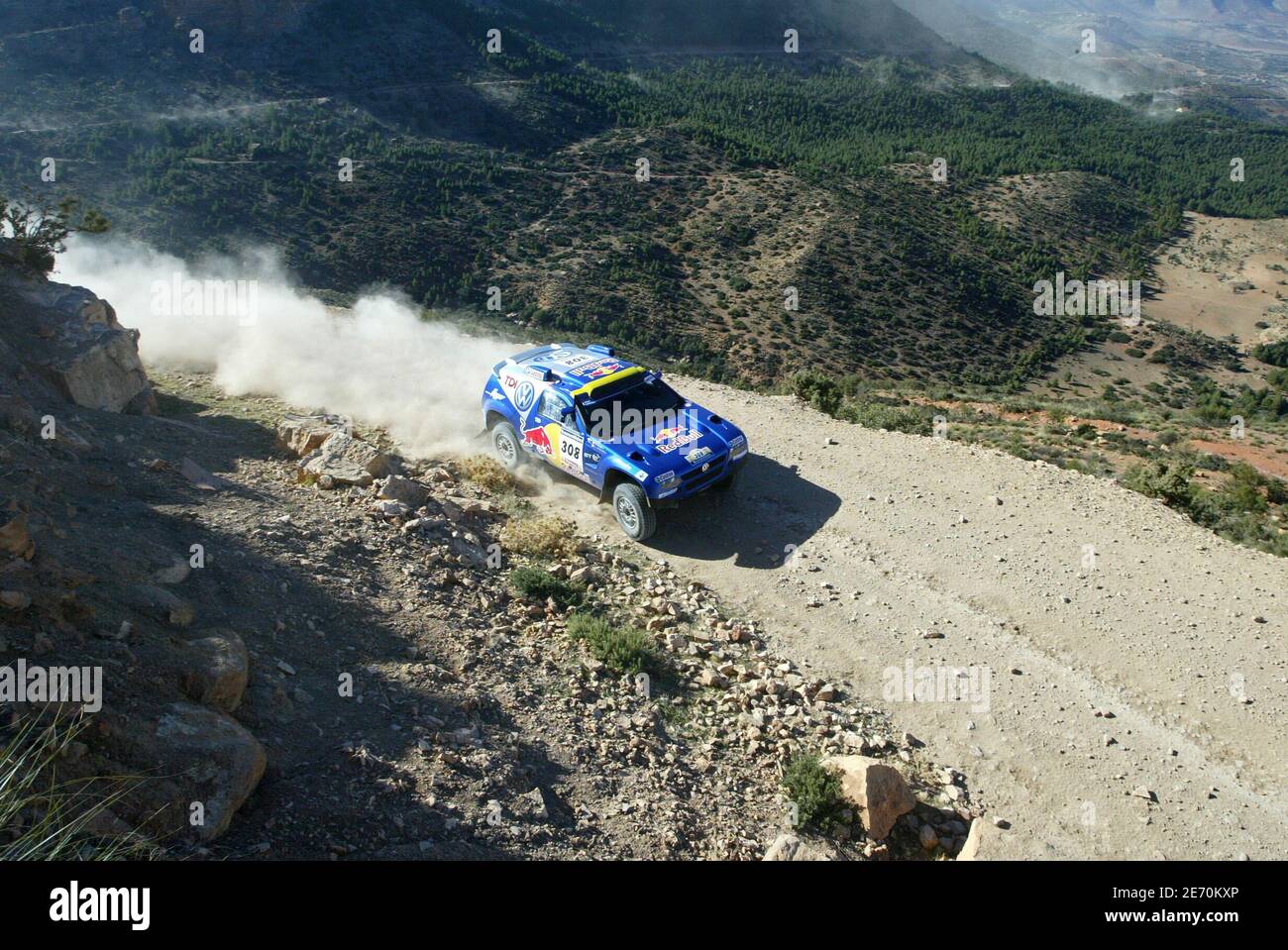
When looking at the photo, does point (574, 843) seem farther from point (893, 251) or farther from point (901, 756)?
point (893, 251)

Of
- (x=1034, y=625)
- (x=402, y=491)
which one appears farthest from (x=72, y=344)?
(x=1034, y=625)

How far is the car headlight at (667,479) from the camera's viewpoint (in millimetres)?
10312

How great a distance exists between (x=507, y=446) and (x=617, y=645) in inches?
204

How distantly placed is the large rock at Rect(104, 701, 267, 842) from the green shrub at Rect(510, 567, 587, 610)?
160 inches

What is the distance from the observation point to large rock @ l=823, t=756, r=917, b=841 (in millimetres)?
6691

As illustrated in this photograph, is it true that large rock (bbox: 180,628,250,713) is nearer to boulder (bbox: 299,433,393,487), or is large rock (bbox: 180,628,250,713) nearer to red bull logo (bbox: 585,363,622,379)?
boulder (bbox: 299,433,393,487)

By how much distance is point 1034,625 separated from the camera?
355 inches

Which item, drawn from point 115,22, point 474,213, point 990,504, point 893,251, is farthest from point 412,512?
point 115,22

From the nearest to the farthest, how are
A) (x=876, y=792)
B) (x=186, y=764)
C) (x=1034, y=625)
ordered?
(x=186, y=764) < (x=876, y=792) < (x=1034, y=625)

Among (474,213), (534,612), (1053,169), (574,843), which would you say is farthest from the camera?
(1053,169)

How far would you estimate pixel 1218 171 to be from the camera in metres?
74.2

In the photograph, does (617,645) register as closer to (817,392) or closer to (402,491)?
(402,491)

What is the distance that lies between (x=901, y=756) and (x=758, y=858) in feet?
7.12
